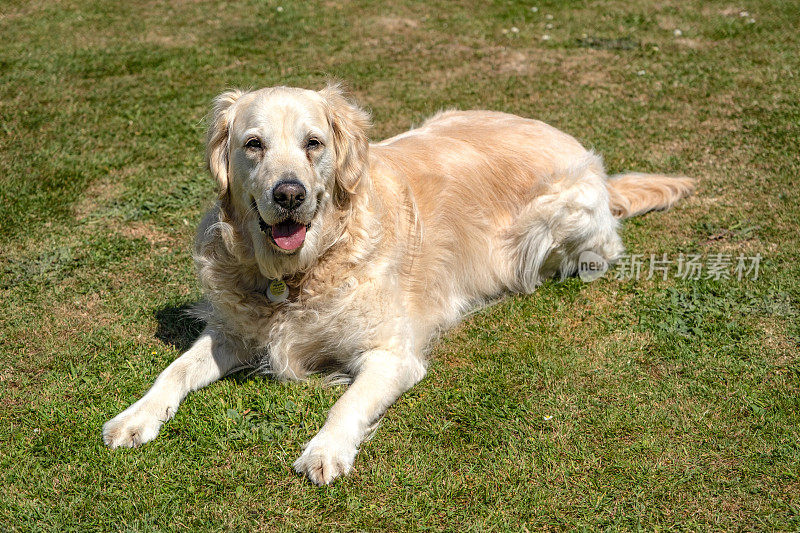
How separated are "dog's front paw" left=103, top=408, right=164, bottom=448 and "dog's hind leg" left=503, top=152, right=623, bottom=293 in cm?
248

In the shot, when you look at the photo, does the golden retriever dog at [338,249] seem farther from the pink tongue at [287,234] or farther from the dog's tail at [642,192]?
the dog's tail at [642,192]

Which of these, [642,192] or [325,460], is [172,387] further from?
[642,192]

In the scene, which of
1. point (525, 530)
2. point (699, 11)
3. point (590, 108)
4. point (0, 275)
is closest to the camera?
point (525, 530)

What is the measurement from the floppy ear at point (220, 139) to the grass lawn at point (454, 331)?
44.2 inches

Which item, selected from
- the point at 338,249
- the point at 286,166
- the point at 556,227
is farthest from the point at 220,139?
the point at 556,227

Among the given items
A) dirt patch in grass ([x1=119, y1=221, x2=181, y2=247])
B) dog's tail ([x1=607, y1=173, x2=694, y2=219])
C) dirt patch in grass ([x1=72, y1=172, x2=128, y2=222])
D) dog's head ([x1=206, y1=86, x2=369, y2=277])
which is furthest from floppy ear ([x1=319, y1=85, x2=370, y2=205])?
dirt patch in grass ([x1=72, y1=172, x2=128, y2=222])

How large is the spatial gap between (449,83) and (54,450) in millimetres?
5726

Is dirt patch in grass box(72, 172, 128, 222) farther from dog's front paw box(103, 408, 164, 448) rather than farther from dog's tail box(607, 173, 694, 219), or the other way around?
dog's tail box(607, 173, 694, 219)

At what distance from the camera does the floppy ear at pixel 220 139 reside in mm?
3713

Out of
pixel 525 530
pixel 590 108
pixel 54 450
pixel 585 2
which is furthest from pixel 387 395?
pixel 585 2

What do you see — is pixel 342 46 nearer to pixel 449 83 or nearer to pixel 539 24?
pixel 449 83

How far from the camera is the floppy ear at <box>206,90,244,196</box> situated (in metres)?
3.71

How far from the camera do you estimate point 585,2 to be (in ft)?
32.4

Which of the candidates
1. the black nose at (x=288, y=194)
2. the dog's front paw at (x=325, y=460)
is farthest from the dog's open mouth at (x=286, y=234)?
the dog's front paw at (x=325, y=460)
